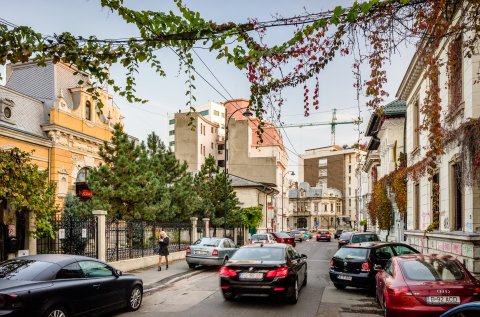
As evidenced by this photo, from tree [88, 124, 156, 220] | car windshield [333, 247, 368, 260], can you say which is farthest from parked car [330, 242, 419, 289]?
tree [88, 124, 156, 220]

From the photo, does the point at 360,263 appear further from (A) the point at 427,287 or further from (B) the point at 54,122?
(B) the point at 54,122

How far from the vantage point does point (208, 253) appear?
65.3 ft

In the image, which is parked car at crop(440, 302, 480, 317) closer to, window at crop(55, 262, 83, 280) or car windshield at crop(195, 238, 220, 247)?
window at crop(55, 262, 83, 280)

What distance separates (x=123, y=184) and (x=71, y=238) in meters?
6.54

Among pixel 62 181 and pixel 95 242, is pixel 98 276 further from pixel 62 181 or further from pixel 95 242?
pixel 62 181

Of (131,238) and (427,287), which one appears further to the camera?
(131,238)

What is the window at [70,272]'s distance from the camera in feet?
28.2

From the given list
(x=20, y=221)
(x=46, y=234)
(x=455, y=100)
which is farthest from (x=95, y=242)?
(x=455, y=100)

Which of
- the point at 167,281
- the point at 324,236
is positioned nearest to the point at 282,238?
the point at 167,281

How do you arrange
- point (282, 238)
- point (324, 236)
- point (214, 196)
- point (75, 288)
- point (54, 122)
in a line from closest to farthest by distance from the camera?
point (75, 288) → point (54, 122) → point (282, 238) → point (214, 196) → point (324, 236)

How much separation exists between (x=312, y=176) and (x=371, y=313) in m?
117

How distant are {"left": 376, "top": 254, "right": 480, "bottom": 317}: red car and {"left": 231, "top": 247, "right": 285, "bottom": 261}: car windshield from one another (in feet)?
9.71

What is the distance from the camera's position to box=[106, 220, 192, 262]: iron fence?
17969 mm

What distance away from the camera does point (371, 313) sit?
10375mm
